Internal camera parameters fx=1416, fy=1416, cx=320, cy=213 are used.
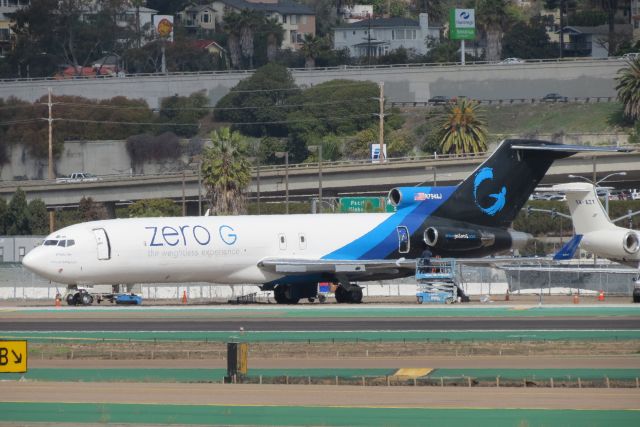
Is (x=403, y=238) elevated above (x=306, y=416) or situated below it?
below

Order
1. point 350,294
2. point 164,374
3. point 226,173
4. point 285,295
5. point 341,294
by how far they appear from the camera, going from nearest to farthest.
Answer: point 164,374 < point 350,294 < point 341,294 < point 285,295 < point 226,173

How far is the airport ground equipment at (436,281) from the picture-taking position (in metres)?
53.0

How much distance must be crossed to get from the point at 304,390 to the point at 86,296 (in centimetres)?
2655

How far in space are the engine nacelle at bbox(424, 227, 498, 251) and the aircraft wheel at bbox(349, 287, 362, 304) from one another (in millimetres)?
3318

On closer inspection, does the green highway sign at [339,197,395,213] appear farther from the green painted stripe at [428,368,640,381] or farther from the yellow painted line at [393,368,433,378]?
the green painted stripe at [428,368,640,381]

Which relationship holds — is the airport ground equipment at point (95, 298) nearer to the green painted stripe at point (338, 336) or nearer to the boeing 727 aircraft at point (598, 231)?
the green painted stripe at point (338, 336)

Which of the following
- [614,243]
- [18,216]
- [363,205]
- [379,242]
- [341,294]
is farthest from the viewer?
[18,216]

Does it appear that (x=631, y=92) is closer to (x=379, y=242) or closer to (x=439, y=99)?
(x=439, y=99)

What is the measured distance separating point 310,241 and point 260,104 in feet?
372

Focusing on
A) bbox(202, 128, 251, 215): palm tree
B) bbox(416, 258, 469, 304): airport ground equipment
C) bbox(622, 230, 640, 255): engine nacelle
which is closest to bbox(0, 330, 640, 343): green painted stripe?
bbox(416, 258, 469, 304): airport ground equipment

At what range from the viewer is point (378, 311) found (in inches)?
1865

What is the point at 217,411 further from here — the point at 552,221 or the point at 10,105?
the point at 10,105

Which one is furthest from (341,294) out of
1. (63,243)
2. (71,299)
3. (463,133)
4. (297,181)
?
(463,133)

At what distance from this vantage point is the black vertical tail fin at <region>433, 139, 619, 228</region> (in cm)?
5594
